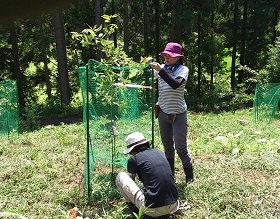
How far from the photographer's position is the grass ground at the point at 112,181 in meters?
3.12

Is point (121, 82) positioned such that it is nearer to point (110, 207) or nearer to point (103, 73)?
point (103, 73)

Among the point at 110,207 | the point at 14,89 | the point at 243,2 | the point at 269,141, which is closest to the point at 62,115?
the point at 14,89

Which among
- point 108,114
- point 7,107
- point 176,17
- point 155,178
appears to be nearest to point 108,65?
point 108,114

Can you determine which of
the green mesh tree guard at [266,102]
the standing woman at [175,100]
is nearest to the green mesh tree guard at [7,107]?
the standing woman at [175,100]

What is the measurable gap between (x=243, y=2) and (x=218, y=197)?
13700 millimetres

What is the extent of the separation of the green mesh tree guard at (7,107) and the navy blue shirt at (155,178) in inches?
157

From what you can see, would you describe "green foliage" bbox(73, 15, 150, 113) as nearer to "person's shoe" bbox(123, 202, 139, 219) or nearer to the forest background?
"person's shoe" bbox(123, 202, 139, 219)

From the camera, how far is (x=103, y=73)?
3357 millimetres

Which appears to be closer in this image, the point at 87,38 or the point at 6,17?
the point at 87,38

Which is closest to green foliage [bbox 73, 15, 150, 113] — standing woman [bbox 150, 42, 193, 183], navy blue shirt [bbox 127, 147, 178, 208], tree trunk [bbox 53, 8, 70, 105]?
standing woman [bbox 150, 42, 193, 183]

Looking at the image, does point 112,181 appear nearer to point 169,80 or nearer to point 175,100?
point 175,100

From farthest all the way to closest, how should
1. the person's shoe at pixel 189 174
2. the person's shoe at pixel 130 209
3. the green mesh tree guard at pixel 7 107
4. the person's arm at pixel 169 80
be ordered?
the green mesh tree guard at pixel 7 107 → the person's shoe at pixel 189 174 → the person's arm at pixel 169 80 → the person's shoe at pixel 130 209

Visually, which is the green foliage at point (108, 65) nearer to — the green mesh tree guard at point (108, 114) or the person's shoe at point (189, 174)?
the green mesh tree guard at point (108, 114)

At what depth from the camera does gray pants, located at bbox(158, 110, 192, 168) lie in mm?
3377
